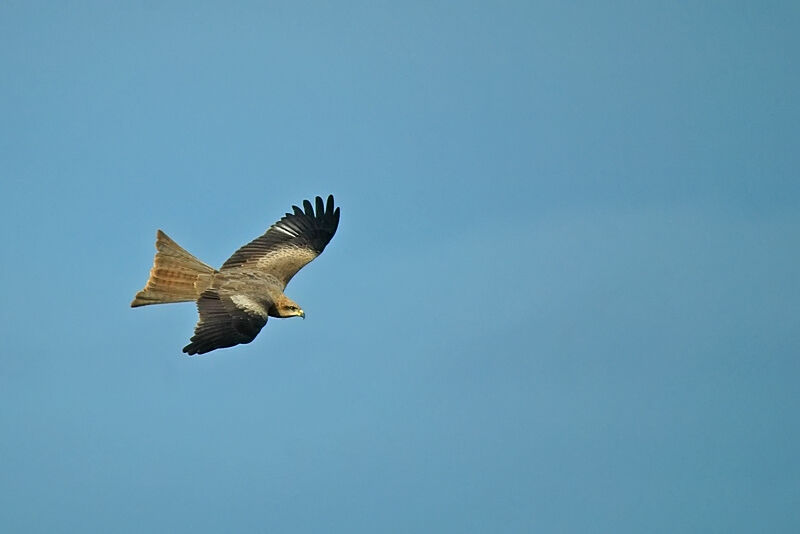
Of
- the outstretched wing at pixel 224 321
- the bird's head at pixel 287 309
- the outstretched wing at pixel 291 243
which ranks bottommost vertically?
the outstretched wing at pixel 224 321

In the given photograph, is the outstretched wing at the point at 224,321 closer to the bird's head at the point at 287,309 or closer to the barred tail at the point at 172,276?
the barred tail at the point at 172,276

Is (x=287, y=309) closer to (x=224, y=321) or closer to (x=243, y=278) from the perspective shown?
(x=243, y=278)

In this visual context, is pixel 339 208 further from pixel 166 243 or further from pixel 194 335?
pixel 194 335

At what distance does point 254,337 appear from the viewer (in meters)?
31.7

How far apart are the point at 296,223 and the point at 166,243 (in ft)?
14.6

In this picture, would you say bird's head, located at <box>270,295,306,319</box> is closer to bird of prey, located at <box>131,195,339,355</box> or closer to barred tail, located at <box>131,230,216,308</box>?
bird of prey, located at <box>131,195,339,355</box>

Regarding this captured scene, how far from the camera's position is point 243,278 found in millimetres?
34688

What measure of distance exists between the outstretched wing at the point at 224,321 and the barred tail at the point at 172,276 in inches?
26.2

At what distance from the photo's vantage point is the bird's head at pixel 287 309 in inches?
1355

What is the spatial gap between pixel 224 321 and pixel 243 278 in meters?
2.98

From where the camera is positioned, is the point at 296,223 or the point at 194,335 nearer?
the point at 194,335

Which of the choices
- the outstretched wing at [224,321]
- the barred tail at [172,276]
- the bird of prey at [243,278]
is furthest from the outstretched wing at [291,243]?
the outstretched wing at [224,321]

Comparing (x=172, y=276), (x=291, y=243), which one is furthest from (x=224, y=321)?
(x=291, y=243)

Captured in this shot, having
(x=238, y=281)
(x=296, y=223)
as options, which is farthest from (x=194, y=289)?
(x=296, y=223)
